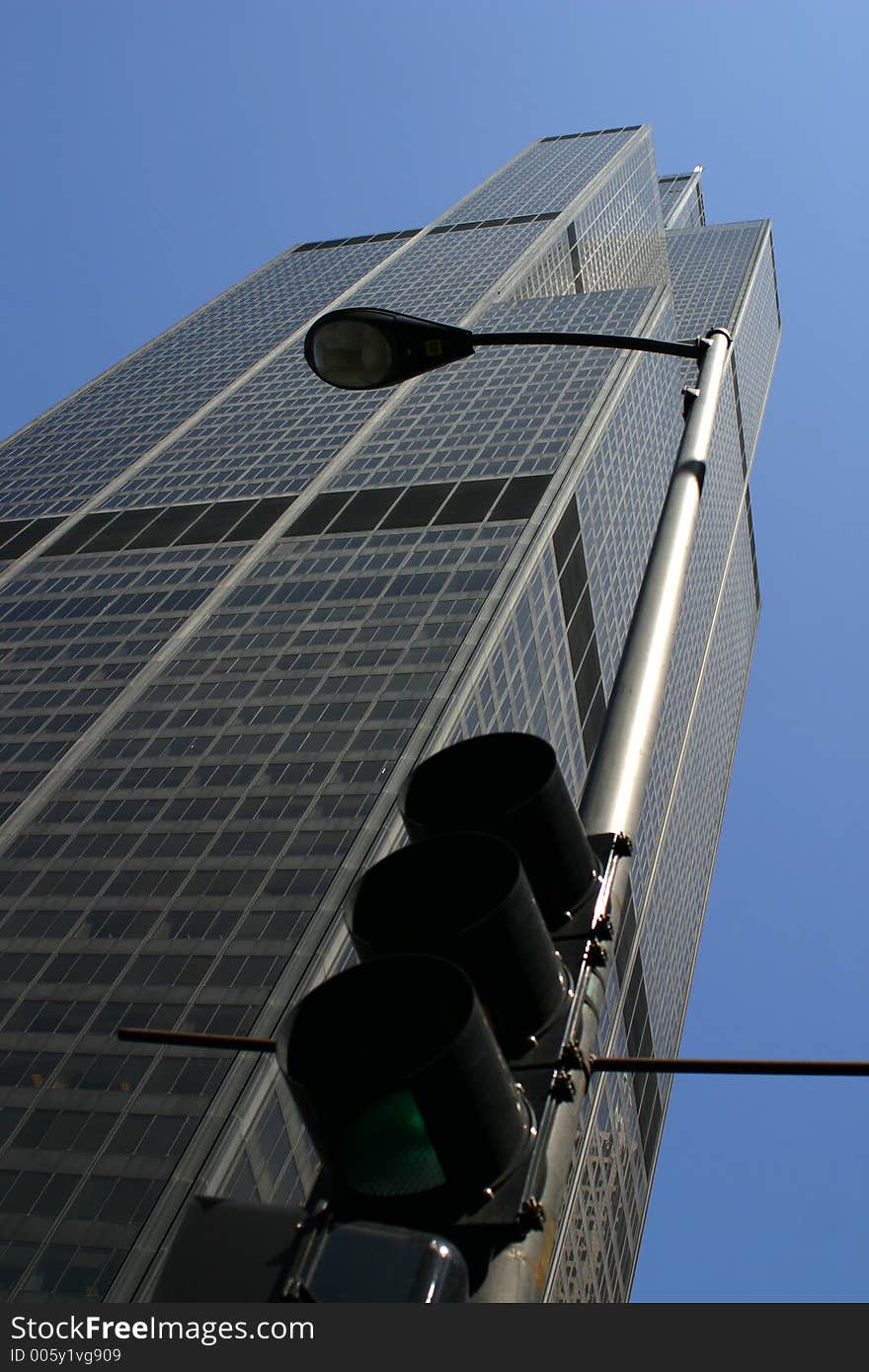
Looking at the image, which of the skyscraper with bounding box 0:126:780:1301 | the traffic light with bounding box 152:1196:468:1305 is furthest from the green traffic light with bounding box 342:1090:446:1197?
the skyscraper with bounding box 0:126:780:1301

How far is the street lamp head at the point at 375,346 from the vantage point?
288 inches

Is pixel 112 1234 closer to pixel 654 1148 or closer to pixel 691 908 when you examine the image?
pixel 654 1148

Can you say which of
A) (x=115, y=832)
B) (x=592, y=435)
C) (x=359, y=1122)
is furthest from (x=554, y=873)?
(x=592, y=435)

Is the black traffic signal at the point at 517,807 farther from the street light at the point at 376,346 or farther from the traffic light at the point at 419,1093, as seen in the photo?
the street light at the point at 376,346

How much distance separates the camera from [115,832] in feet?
265

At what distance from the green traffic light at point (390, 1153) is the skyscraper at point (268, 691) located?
37.6m

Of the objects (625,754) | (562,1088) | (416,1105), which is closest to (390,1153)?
(416,1105)

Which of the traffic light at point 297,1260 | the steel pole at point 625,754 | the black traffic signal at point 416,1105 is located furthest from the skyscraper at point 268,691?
the traffic light at point 297,1260

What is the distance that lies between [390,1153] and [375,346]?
16.6ft

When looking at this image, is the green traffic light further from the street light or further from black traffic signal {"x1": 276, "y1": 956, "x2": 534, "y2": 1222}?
the street light

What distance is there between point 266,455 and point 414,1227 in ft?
400

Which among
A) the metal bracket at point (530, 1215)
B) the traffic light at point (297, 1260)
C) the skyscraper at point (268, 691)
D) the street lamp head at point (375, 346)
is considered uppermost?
the skyscraper at point (268, 691)

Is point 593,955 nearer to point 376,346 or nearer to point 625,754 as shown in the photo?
point 625,754

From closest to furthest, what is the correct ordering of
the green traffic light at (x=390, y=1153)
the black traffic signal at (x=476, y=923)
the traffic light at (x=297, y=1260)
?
1. the traffic light at (x=297, y=1260)
2. the green traffic light at (x=390, y=1153)
3. the black traffic signal at (x=476, y=923)
